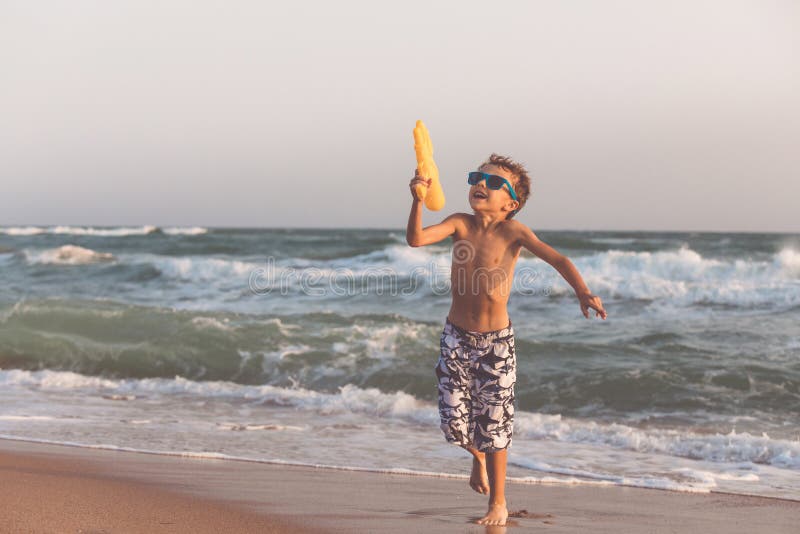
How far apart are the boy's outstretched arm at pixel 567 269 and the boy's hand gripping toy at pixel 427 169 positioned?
427 millimetres

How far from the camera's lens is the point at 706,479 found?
→ 17.0ft

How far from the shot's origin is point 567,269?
3.47 m

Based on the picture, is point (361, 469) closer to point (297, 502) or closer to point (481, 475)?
point (297, 502)

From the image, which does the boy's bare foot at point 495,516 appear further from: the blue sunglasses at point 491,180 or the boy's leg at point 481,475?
the blue sunglasses at point 491,180

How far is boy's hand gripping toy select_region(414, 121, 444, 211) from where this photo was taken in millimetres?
3406

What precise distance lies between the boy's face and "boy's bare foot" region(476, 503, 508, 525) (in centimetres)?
129

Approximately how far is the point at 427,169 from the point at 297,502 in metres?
1.78

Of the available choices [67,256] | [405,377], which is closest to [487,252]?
[405,377]

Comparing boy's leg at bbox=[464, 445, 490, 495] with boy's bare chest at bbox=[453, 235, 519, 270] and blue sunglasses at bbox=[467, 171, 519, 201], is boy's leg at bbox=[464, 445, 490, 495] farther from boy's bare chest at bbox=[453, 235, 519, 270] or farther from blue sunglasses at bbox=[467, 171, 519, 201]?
blue sunglasses at bbox=[467, 171, 519, 201]

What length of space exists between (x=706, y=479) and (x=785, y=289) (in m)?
11.4

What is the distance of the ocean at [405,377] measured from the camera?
19.1 feet

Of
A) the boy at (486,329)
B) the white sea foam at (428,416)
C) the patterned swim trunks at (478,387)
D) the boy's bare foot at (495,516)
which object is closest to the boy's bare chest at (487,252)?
the boy at (486,329)

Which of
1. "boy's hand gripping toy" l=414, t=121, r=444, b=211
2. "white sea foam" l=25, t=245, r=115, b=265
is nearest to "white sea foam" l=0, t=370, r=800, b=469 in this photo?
"boy's hand gripping toy" l=414, t=121, r=444, b=211

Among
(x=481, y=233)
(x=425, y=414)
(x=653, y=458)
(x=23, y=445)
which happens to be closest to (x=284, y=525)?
(x=481, y=233)
